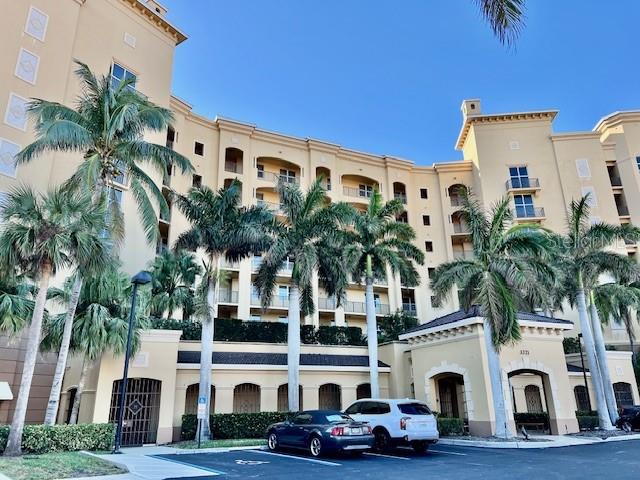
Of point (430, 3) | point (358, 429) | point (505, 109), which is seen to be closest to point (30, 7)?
point (430, 3)

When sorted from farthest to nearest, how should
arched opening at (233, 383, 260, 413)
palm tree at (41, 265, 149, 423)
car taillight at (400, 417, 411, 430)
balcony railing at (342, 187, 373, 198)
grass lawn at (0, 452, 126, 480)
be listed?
1. balcony railing at (342, 187, 373, 198)
2. arched opening at (233, 383, 260, 413)
3. palm tree at (41, 265, 149, 423)
4. car taillight at (400, 417, 411, 430)
5. grass lawn at (0, 452, 126, 480)

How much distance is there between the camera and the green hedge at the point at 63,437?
13.4 meters

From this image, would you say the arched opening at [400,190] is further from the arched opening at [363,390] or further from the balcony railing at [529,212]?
the arched opening at [363,390]

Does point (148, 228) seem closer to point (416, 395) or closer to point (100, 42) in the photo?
point (416, 395)

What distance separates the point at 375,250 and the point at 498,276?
7.26 m

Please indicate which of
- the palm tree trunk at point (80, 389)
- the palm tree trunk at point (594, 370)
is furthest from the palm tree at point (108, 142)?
the palm tree trunk at point (594, 370)

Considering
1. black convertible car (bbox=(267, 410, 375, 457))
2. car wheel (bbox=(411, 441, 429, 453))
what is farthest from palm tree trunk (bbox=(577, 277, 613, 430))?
black convertible car (bbox=(267, 410, 375, 457))

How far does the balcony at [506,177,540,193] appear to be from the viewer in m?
41.1

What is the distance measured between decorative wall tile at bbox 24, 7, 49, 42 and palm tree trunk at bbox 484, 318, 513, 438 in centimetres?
2916

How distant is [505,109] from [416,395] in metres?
31.8

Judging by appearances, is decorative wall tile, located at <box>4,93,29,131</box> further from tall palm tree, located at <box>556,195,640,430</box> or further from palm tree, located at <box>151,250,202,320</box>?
tall palm tree, located at <box>556,195,640,430</box>

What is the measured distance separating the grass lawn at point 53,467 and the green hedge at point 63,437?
93 centimetres

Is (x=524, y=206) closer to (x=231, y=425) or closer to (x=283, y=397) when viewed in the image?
(x=283, y=397)

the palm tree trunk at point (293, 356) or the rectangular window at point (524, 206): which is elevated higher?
the rectangular window at point (524, 206)
